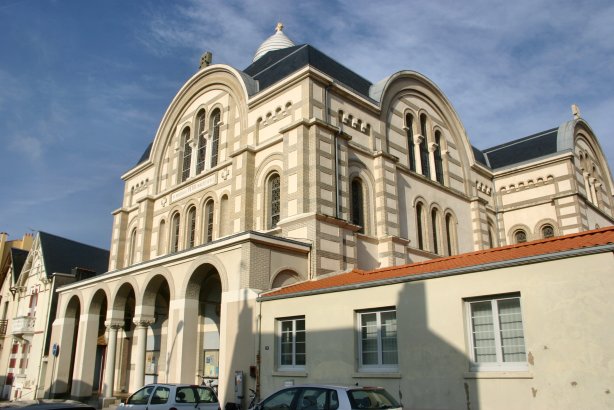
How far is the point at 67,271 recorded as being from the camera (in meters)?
35.2

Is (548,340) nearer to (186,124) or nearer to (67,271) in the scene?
(186,124)

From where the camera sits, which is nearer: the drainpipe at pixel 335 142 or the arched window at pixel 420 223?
the drainpipe at pixel 335 142

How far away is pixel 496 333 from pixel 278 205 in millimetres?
13032

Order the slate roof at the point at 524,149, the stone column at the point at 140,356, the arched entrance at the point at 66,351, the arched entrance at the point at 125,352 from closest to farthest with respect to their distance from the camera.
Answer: the stone column at the point at 140,356 → the arched entrance at the point at 66,351 → the arched entrance at the point at 125,352 → the slate roof at the point at 524,149

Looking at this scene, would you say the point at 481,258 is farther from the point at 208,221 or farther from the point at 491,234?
the point at 491,234

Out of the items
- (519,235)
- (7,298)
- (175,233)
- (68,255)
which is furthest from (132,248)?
(519,235)

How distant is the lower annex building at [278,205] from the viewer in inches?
740

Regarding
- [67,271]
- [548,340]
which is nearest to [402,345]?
[548,340]

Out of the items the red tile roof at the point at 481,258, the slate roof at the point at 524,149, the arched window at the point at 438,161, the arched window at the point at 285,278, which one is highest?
the slate roof at the point at 524,149

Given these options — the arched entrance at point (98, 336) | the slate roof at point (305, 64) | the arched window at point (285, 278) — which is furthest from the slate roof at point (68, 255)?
the arched window at point (285, 278)

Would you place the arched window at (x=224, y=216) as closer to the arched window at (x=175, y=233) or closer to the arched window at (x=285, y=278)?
the arched window at (x=175, y=233)

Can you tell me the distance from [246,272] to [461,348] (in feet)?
25.7

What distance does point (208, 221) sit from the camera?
86.5 feet

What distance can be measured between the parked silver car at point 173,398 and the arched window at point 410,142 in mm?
17413
